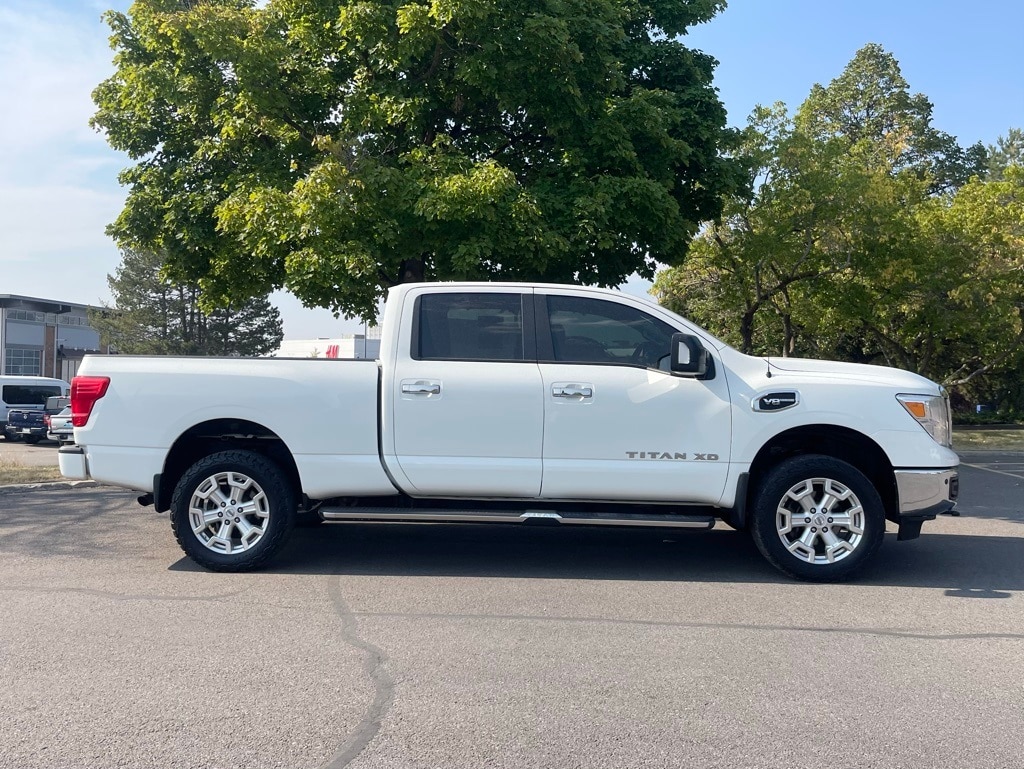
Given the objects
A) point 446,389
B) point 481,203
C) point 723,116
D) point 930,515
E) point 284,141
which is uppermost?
point 723,116

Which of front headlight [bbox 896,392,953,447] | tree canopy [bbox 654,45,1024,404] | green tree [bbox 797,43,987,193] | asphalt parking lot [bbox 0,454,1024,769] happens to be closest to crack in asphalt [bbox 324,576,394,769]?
asphalt parking lot [bbox 0,454,1024,769]

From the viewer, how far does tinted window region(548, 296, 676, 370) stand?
22.6 ft

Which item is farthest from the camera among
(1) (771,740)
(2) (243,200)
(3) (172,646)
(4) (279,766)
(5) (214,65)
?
(5) (214,65)

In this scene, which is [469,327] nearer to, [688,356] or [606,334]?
[606,334]

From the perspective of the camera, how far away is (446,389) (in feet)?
22.2

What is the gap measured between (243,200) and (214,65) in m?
2.42

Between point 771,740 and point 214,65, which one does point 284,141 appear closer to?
point 214,65

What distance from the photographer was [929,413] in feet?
22.0

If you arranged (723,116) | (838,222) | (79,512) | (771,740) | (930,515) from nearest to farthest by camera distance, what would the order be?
(771,740), (930,515), (79,512), (723,116), (838,222)

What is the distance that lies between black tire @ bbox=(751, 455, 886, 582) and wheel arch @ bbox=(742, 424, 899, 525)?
21cm

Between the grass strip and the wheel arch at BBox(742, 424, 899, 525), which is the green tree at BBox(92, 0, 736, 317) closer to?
the grass strip

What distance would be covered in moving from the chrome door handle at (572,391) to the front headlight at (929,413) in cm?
219

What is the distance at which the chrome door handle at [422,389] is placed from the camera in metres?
6.75

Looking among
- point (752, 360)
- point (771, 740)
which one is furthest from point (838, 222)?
point (771, 740)
